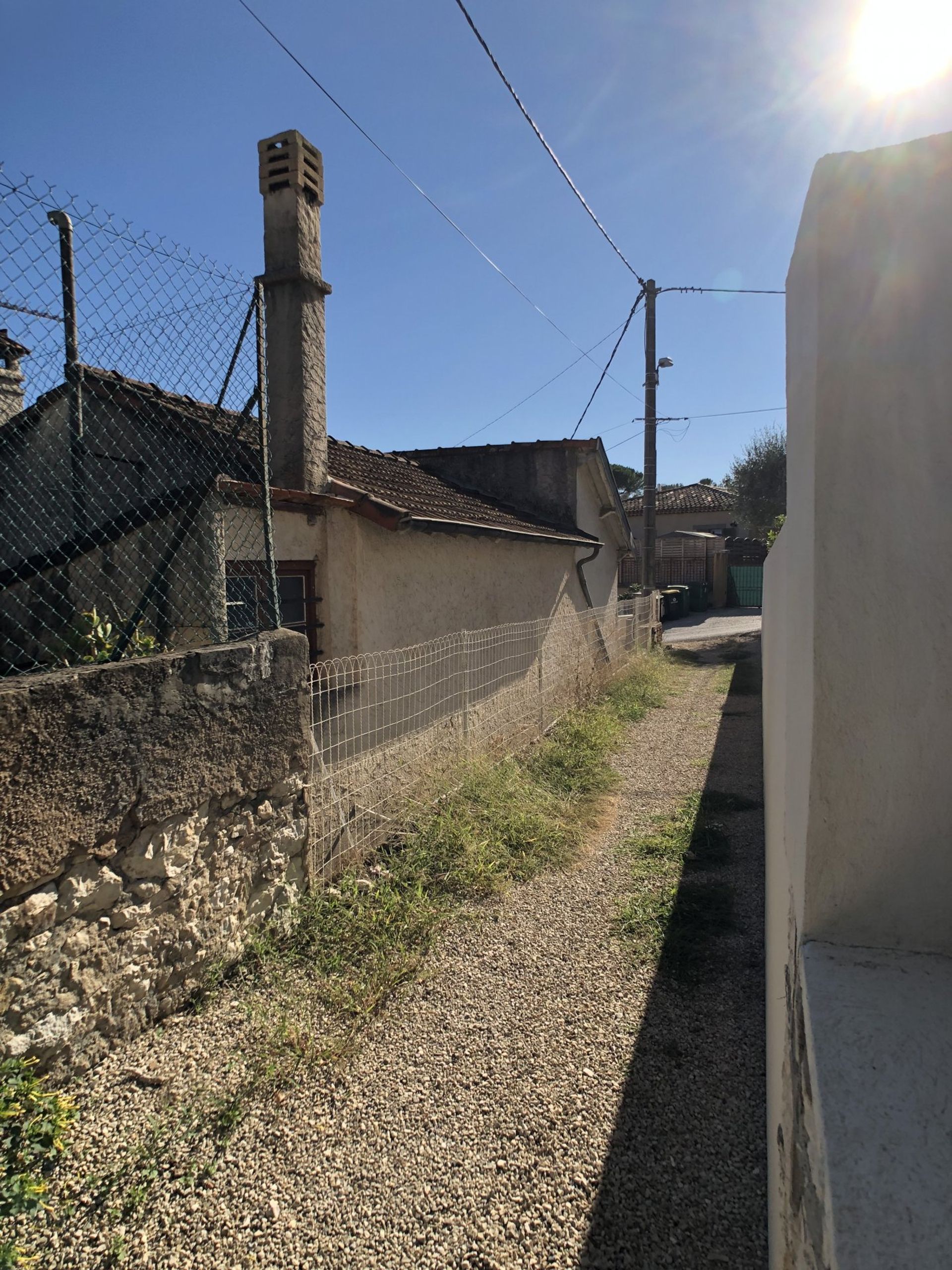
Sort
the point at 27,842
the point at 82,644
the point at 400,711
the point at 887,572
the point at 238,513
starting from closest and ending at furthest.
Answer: the point at 887,572 < the point at 27,842 < the point at 82,644 < the point at 238,513 < the point at 400,711

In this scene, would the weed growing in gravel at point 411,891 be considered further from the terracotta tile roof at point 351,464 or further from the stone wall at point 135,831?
the terracotta tile roof at point 351,464

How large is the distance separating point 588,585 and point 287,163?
8.14m

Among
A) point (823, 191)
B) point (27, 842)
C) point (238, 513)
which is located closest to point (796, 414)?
point (823, 191)

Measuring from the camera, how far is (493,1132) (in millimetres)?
2457

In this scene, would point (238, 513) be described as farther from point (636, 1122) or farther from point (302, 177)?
point (636, 1122)

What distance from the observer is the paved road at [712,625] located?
19875 millimetres

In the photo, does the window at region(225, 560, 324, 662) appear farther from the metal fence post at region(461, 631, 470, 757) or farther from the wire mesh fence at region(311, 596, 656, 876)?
the metal fence post at region(461, 631, 470, 757)

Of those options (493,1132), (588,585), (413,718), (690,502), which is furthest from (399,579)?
(690,502)

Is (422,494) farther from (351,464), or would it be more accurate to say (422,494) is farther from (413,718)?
(413,718)

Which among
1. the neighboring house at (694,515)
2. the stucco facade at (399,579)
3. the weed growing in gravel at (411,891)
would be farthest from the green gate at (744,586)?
the weed growing in gravel at (411,891)

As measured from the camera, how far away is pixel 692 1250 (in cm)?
204

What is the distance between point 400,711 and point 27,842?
308 cm

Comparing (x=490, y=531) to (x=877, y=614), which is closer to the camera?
(x=877, y=614)

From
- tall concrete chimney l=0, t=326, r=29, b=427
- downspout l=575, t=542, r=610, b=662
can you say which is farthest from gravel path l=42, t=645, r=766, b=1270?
downspout l=575, t=542, r=610, b=662
